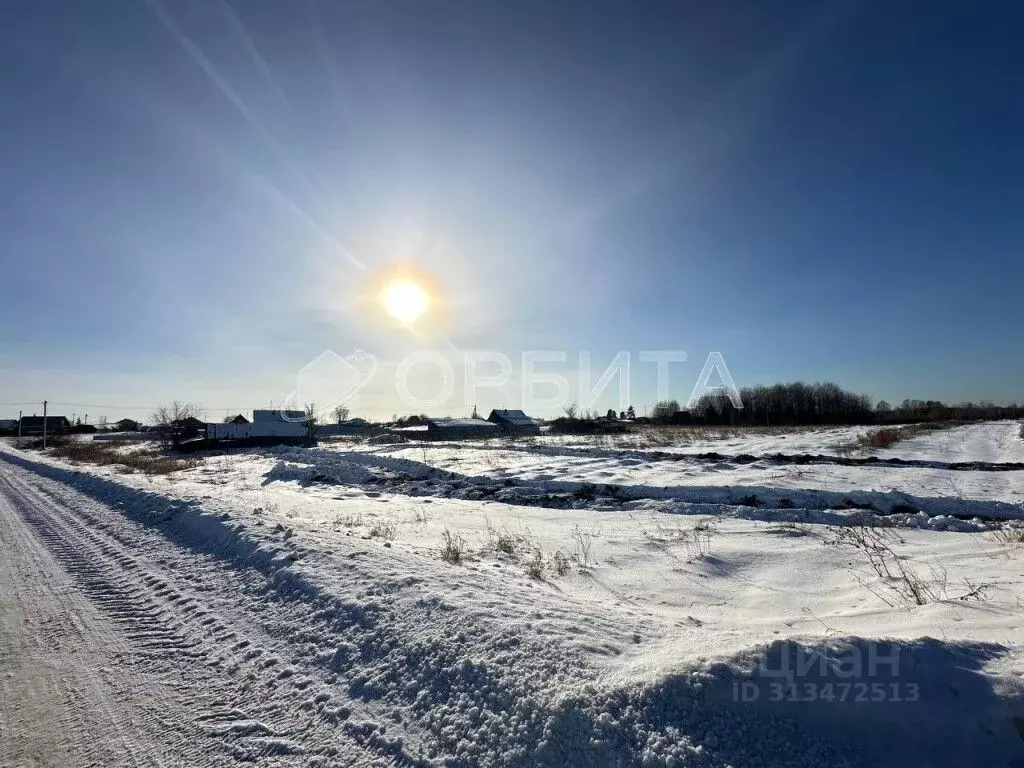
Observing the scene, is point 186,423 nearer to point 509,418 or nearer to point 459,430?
point 459,430

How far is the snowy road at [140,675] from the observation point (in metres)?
2.98

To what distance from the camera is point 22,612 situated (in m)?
5.07

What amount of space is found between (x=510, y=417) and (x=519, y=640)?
7199 centimetres

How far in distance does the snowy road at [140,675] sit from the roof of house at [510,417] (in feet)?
222

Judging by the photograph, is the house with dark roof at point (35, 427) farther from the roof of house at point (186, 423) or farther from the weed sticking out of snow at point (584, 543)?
the weed sticking out of snow at point (584, 543)

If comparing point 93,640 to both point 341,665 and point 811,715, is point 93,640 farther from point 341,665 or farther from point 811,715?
point 811,715

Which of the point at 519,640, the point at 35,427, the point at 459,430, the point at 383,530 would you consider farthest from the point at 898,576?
the point at 35,427

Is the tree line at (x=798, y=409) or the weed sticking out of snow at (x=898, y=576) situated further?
the tree line at (x=798, y=409)

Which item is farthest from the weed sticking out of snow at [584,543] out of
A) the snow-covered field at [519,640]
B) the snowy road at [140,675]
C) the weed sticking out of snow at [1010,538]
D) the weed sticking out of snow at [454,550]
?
the weed sticking out of snow at [1010,538]

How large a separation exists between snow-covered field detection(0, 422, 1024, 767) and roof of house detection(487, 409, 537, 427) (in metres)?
64.9

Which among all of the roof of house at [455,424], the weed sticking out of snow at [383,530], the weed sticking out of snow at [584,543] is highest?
the roof of house at [455,424]

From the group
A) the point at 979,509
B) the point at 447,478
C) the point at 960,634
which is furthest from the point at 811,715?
the point at 447,478

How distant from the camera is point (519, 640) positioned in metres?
3.66

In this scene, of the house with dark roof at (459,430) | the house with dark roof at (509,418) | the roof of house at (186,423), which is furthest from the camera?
the house with dark roof at (509,418)
